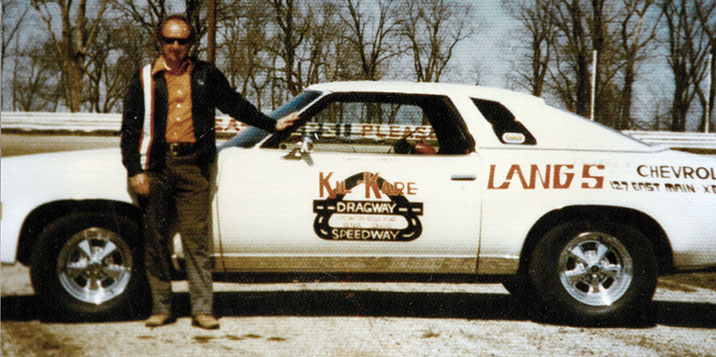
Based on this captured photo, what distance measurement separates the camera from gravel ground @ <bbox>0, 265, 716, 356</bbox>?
3.56 meters

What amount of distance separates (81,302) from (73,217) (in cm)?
49

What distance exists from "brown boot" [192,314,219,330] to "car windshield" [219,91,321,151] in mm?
989

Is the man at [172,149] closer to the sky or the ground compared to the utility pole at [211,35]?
closer to the ground

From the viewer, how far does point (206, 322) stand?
12.8 feet

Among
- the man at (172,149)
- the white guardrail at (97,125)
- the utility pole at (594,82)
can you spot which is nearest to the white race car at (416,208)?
the man at (172,149)

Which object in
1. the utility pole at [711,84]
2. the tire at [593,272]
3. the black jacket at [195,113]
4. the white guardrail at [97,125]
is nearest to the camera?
the black jacket at [195,113]

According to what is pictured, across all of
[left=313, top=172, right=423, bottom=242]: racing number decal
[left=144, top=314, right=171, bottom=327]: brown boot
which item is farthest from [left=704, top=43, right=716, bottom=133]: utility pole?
[left=144, top=314, right=171, bottom=327]: brown boot

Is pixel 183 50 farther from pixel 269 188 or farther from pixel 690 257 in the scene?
pixel 690 257

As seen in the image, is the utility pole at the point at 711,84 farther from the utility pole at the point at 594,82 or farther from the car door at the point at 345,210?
the car door at the point at 345,210

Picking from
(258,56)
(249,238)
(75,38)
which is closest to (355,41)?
(258,56)

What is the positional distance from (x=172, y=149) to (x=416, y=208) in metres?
1.44

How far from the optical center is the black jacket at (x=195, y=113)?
3.72 meters

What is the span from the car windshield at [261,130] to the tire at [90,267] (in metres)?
0.77

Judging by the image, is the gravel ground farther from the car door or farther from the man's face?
the man's face
